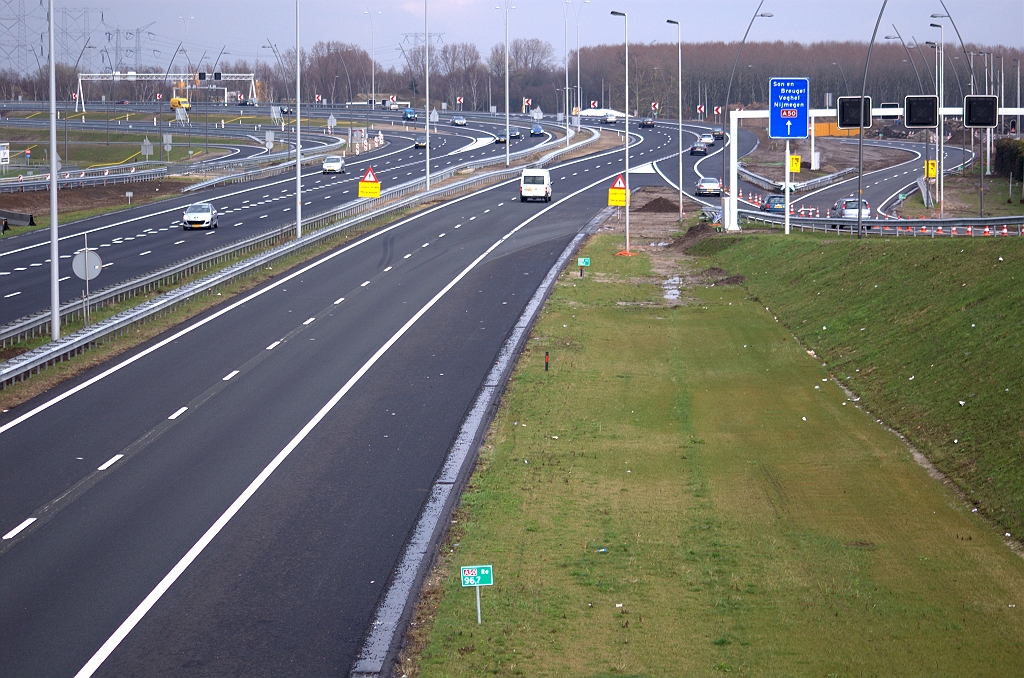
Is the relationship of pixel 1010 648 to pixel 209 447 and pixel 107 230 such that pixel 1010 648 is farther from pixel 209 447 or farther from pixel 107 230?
pixel 107 230

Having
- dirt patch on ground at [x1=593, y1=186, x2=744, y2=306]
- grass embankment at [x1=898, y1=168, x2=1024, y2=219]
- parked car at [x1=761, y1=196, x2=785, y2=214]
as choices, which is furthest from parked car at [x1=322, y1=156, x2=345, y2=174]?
grass embankment at [x1=898, y1=168, x2=1024, y2=219]

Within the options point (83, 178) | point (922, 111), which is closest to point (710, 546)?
point (922, 111)

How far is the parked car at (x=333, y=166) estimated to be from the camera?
86.0 metres

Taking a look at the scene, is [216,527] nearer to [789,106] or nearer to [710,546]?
[710,546]

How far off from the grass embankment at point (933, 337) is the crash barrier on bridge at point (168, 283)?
58.5ft

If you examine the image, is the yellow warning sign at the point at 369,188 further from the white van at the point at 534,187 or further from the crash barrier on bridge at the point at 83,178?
the crash barrier on bridge at the point at 83,178

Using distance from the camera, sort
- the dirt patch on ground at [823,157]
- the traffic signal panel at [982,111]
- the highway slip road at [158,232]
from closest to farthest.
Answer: the highway slip road at [158,232] → the traffic signal panel at [982,111] → the dirt patch on ground at [823,157]

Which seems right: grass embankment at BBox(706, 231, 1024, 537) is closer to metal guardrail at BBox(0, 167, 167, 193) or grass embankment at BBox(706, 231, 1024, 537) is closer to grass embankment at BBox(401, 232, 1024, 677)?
grass embankment at BBox(401, 232, 1024, 677)

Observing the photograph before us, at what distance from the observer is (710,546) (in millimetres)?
14031

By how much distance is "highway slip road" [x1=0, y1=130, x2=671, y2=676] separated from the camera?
11625 mm

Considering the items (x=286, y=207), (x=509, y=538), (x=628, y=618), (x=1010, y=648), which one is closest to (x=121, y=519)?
(x=509, y=538)

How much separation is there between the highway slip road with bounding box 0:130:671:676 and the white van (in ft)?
101

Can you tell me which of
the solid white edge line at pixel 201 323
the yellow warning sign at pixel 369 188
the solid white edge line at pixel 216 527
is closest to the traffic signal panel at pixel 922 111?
the yellow warning sign at pixel 369 188

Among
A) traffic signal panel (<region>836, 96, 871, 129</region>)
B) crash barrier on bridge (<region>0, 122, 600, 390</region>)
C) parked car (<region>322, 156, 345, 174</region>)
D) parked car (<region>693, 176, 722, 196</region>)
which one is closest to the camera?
crash barrier on bridge (<region>0, 122, 600, 390</region>)
